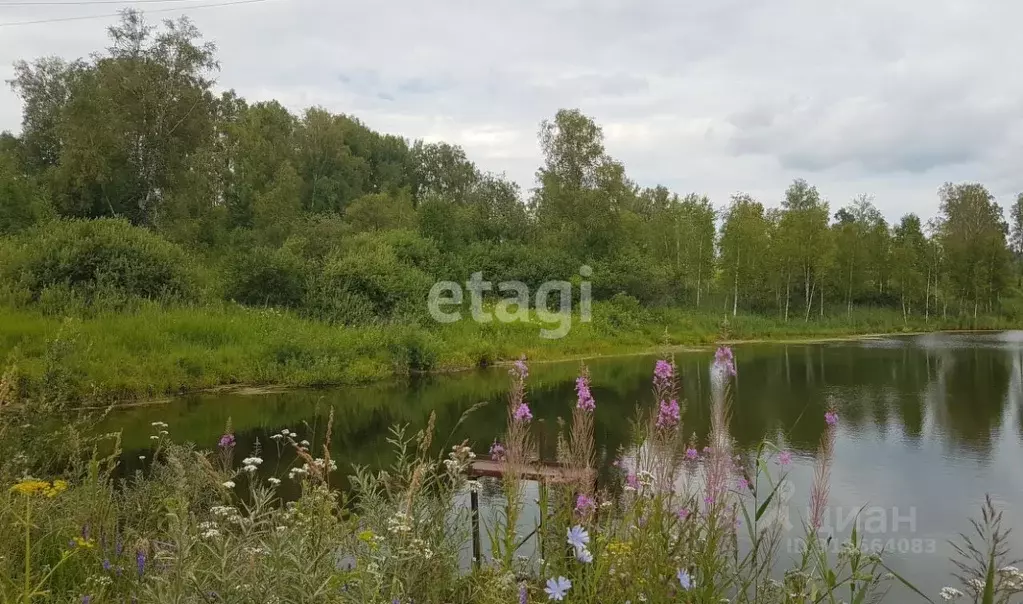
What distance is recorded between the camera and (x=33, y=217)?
784 inches

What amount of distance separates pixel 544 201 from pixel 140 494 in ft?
92.1

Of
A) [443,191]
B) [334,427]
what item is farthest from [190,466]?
[443,191]

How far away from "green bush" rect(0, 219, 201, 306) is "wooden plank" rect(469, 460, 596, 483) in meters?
11.9

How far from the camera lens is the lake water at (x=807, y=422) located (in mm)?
6258

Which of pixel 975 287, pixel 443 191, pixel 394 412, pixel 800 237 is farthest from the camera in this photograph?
pixel 443 191

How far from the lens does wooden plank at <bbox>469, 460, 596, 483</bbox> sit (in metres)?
2.68

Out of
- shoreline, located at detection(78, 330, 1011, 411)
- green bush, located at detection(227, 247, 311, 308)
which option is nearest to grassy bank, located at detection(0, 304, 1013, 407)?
shoreline, located at detection(78, 330, 1011, 411)

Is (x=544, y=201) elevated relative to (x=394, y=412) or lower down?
elevated

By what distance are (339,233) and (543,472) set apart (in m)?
26.3

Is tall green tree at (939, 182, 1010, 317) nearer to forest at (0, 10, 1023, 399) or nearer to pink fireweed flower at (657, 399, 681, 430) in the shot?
forest at (0, 10, 1023, 399)

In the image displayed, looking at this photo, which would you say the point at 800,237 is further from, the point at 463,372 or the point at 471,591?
the point at 471,591

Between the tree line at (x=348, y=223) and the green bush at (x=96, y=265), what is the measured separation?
0.15ft

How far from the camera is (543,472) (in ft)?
10.5

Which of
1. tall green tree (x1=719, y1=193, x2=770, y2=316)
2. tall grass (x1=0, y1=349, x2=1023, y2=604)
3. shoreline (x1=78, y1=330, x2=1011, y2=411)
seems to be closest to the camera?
tall grass (x1=0, y1=349, x2=1023, y2=604)
